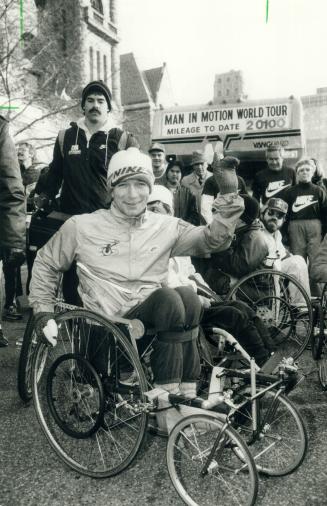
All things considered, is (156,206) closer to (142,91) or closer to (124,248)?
(124,248)

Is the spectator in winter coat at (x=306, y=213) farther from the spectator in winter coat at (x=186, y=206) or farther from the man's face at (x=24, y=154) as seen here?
the man's face at (x=24, y=154)

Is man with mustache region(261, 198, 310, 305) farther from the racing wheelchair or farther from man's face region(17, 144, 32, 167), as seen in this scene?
man's face region(17, 144, 32, 167)

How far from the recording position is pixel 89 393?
2393 millimetres

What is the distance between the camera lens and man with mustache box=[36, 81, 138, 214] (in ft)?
11.2

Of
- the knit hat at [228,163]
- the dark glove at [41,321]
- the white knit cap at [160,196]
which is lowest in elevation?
the dark glove at [41,321]

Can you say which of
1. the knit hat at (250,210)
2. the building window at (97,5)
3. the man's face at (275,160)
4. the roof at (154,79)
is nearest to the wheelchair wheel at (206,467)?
the knit hat at (250,210)

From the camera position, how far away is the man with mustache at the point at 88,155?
11.2 feet

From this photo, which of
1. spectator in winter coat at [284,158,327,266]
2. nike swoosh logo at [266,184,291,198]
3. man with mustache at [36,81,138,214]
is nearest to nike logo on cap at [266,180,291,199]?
nike swoosh logo at [266,184,291,198]

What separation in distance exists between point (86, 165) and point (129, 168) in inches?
36.2

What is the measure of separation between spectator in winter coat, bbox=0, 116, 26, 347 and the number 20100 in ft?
17.8

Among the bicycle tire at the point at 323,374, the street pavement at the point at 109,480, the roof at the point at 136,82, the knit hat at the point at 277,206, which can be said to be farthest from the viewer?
the roof at the point at 136,82

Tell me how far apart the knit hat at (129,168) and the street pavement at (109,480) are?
4.75 feet

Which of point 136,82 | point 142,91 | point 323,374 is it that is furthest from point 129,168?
point 136,82

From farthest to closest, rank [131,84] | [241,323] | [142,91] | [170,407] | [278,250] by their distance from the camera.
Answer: [131,84]
[142,91]
[278,250]
[241,323]
[170,407]
